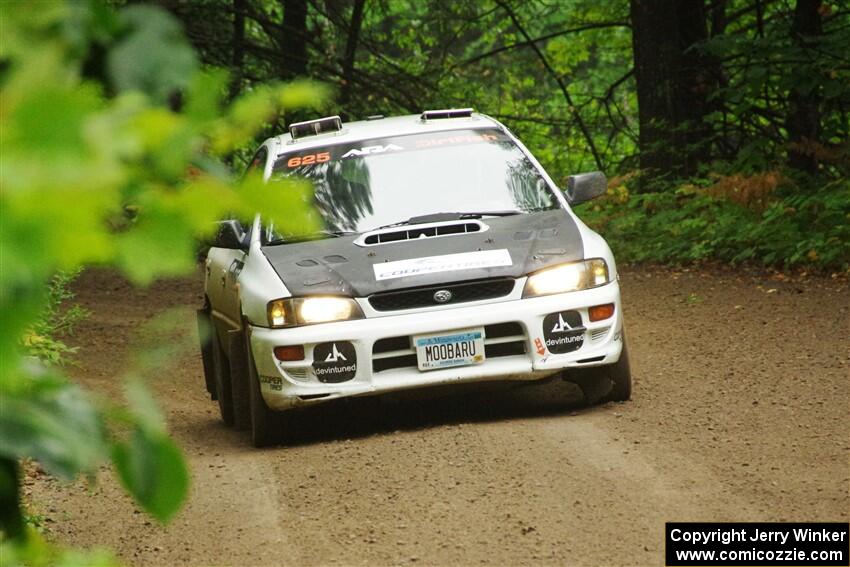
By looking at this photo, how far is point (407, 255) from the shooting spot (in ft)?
25.7

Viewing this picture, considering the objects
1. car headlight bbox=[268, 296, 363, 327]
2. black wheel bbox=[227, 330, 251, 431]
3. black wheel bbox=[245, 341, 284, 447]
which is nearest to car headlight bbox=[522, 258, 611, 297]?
car headlight bbox=[268, 296, 363, 327]

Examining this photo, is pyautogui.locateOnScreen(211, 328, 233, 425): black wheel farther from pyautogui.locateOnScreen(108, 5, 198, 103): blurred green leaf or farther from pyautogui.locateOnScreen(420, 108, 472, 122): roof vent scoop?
pyautogui.locateOnScreen(108, 5, 198, 103): blurred green leaf

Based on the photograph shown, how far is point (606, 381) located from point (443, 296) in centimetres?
127

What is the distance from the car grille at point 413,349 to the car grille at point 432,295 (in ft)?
0.61

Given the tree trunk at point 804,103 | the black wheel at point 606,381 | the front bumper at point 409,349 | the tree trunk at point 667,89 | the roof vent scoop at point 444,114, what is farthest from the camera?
the tree trunk at point 667,89

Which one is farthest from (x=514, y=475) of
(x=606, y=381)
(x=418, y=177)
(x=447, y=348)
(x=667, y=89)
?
(x=667, y=89)

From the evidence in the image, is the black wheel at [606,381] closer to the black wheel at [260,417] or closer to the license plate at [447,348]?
the license plate at [447,348]

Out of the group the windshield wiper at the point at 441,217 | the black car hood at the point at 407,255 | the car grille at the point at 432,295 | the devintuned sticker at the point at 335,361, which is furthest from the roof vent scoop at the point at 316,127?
the devintuned sticker at the point at 335,361

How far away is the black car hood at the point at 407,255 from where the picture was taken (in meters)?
7.62

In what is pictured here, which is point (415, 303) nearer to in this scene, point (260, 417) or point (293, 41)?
point (260, 417)

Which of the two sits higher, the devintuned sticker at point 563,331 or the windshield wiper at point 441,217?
the windshield wiper at point 441,217

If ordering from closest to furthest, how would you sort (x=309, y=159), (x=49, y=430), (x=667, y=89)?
1. (x=49, y=430)
2. (x=309, y=159)
3. (x=667, y=89)

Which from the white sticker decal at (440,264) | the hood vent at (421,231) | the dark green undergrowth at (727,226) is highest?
the hood vent at (421,231)

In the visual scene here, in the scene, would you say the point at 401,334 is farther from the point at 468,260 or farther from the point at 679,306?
the point at 679,306
